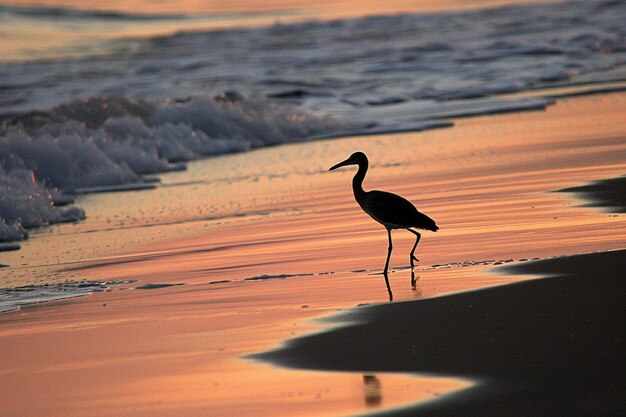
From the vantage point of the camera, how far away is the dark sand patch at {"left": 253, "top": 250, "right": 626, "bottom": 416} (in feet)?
20.6

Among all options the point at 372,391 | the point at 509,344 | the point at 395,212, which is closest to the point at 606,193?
the point at 395,212

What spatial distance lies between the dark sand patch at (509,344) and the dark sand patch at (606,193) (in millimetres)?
2650

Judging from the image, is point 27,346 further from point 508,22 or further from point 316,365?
A: point 508,22

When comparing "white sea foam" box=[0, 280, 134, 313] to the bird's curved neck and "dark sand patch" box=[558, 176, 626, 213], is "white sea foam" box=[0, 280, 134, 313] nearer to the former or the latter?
the bird's curved neck

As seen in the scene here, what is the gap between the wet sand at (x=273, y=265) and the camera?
23.0 ft

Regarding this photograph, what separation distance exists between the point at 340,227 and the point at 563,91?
13549 millimetres

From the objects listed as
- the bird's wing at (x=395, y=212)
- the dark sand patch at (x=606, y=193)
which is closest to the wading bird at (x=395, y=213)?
the bird's wing at (x=395, y=212)

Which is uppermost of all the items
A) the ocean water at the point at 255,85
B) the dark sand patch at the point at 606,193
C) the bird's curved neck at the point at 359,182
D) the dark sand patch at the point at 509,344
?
the bird's curved neck at the point at 359,182

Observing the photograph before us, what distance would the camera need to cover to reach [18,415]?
6.89 meters

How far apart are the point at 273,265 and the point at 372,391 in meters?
4.26

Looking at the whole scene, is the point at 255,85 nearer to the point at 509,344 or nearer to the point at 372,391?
the point at 509,344

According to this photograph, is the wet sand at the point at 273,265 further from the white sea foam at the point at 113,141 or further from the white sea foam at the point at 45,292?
the white sea foam at the point at 113,141

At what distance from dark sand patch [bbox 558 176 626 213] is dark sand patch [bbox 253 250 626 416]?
2650 mm

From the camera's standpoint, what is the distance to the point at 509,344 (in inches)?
289
